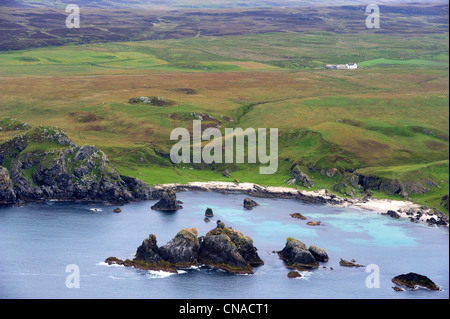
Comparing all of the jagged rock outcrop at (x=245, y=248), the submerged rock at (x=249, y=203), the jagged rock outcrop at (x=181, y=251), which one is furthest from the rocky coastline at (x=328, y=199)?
the jagged rock outcrop at (x=181, y=251)

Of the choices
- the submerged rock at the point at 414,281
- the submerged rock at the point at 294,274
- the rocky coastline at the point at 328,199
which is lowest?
the rocky coastline at the point at 328,199

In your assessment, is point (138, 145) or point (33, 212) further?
point (138, 145)

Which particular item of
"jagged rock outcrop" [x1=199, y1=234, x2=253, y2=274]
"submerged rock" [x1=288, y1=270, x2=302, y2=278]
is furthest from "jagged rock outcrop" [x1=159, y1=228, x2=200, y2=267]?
"submerged rock" [x1=288, y1=270, x2=302, y2=278]

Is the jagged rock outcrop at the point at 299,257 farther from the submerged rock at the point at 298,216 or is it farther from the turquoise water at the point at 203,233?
the submerged rock at the point at 298,216

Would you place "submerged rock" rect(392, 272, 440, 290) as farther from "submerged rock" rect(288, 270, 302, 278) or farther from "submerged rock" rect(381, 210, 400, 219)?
"submerged rock" rect(381, 210, 400, 219)
